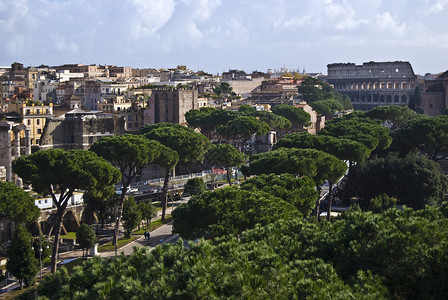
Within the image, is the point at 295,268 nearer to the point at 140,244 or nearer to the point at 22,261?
the point at 22,261

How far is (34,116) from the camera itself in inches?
2391

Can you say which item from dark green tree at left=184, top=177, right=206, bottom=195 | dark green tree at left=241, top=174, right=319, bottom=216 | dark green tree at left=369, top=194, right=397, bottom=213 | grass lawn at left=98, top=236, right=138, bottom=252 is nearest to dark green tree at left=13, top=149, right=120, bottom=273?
grass lawn at left=98, top=236, right=138, bottom=252

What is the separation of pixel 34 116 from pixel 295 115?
28.4 metres

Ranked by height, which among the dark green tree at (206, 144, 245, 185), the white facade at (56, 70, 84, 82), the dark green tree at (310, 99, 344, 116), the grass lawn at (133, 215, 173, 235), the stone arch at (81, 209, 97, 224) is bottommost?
the grass lawn at (133, 215, 173, 235)

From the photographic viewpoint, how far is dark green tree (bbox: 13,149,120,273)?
1299 inches

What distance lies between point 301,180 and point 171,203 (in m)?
17.9

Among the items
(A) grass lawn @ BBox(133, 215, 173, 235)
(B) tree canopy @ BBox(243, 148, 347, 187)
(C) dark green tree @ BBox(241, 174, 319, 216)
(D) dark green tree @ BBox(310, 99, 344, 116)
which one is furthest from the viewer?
(D) dark green tree @ BBox(310, 99, 344, 116)

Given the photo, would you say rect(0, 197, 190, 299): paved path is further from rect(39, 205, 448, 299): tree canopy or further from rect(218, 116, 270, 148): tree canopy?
rect(218, 116, 270, 148): tree canopy

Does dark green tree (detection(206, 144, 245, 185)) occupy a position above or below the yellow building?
below

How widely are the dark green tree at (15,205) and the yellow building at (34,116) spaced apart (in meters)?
26.0

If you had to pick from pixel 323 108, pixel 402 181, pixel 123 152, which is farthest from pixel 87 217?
pixel 323 108

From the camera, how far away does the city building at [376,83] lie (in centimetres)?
13975

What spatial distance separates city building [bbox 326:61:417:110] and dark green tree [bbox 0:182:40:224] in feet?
365

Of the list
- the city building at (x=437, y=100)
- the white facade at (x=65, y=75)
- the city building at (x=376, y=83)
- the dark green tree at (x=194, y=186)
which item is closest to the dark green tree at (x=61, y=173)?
the dark green tree at (x=194, y=186)
